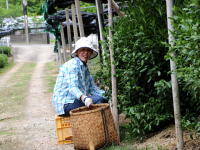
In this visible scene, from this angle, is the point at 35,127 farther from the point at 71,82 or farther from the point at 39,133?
the point at 71,82

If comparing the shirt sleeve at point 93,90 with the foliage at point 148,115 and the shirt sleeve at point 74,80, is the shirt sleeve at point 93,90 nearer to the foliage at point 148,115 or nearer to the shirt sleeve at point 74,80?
the shirt sleeve at point 74,80

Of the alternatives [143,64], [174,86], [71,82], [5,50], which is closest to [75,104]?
[71,82]

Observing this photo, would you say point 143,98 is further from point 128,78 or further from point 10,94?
point 10,94

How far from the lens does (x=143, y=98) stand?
5910 millimetres

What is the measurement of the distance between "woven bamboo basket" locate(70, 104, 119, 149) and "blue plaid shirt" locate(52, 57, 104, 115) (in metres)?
0.46

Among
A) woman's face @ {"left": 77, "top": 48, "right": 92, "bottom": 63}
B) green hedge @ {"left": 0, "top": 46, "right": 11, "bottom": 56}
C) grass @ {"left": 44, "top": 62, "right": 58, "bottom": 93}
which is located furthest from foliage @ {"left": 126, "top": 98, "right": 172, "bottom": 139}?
green hedge @ {"left": 0, "top": 46, "right": 11, "bottom": 56}

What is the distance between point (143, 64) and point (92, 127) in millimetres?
1037

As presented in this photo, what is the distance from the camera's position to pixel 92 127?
5500mm

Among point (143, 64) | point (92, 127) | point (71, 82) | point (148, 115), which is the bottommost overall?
point (92, 127)

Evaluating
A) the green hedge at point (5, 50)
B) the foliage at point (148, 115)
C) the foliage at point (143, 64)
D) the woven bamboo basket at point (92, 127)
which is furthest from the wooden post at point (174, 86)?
the green hedge at point (5, 50)

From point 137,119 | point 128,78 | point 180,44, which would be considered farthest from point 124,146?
point 180,44

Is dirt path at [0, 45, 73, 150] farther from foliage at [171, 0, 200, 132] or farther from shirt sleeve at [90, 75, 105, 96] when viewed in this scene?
foliage at [171, 0, 200, 132]

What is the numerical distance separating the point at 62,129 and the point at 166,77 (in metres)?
1.80

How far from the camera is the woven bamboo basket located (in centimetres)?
548
